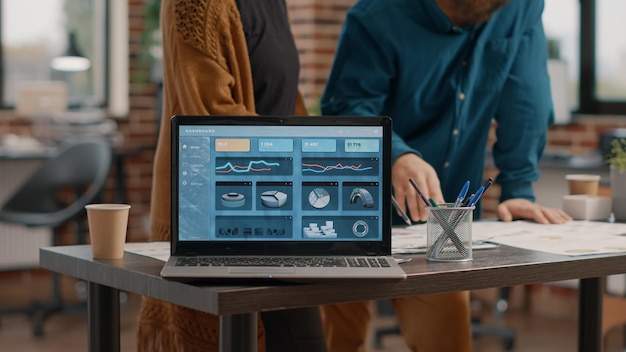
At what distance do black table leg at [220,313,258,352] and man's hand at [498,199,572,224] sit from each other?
95 cm

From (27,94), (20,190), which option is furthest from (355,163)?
(27,94)

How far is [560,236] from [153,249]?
0.82 m

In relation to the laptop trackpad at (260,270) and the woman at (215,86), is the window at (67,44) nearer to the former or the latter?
the woman at (215,86)

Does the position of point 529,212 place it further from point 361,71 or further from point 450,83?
point 361,71

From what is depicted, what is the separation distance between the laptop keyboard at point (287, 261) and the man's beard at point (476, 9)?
0.94 m

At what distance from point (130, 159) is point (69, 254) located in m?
4.91

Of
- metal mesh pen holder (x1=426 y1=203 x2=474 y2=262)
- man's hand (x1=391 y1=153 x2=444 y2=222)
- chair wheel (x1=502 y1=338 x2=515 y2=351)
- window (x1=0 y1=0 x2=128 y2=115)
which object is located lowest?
chair wheel (x1=502 y1=338 x2=515 y2=351)

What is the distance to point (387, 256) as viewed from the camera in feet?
5.52

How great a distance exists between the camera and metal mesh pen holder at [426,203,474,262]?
1749 millimetres

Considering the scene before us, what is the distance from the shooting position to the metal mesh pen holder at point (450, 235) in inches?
68.9

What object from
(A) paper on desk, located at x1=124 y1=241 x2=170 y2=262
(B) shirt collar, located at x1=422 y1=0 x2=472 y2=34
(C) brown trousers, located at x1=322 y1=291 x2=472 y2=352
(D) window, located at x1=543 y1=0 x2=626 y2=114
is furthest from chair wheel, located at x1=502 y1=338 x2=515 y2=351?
(A) paper on desk, located at x1=124 y1=241 x2=170 y2=262

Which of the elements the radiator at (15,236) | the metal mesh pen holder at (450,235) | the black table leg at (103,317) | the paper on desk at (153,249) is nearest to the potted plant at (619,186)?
the metal mesh pen holder at (450,235)

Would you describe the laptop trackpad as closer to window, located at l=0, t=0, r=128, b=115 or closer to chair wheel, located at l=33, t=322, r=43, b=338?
chair wheel, located at l=33, t=322, r=43, b=338

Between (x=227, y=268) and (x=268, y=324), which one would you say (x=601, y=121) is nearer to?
(x=268, y=324)
